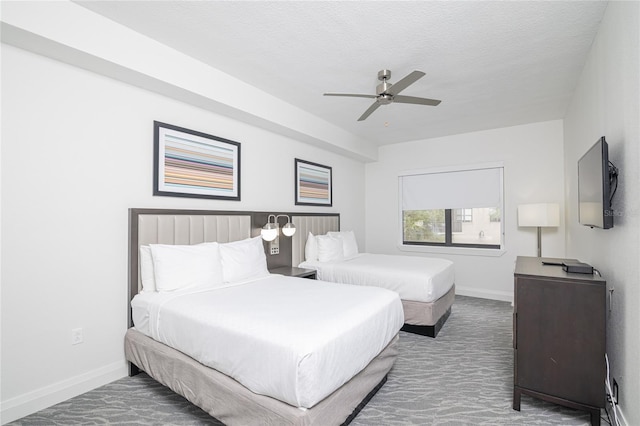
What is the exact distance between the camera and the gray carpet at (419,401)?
6.42 ft

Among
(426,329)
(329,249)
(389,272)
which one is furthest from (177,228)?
(426,329)

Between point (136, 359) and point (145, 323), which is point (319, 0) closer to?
point (145, 323)

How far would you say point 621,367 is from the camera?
1.86 meters

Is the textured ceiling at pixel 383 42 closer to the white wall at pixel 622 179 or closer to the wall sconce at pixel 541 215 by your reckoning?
the white wall at pixel 622 179

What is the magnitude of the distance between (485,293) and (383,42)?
4.19 metres

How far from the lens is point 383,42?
2518 mm

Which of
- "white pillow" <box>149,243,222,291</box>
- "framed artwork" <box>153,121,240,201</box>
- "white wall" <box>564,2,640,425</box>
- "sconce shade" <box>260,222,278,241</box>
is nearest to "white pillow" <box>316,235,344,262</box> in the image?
"sconce shade" <box>260,222,278,241</box>

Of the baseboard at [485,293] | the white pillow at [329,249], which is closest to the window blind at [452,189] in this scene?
the baseboard at [485,293]

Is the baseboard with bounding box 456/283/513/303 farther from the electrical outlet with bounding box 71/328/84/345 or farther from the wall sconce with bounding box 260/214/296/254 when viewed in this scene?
the electrical outlet with bounding box 71/328/84/345

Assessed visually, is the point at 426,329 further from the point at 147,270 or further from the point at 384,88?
the point at 147,270

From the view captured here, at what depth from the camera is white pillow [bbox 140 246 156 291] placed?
2.57 m

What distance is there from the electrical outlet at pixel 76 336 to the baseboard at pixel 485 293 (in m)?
5.04

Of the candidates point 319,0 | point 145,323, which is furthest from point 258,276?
point 319,0

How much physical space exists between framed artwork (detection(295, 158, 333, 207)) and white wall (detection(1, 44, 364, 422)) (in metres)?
1.98
